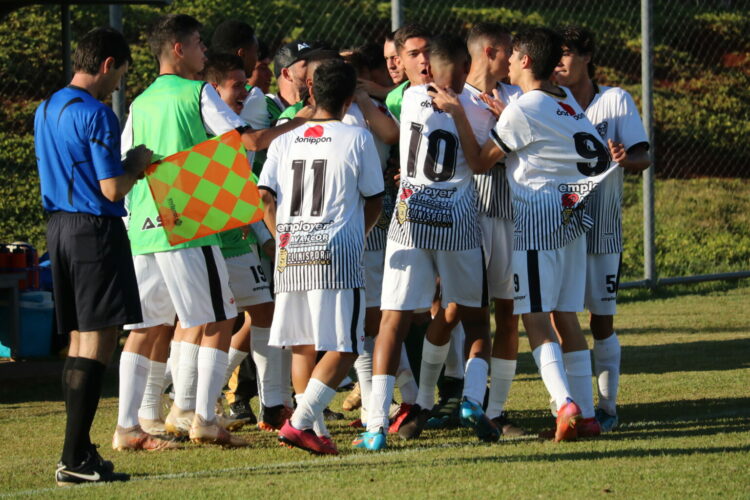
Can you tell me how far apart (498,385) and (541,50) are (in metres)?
1.81

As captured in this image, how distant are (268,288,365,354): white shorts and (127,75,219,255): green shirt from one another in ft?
2.05

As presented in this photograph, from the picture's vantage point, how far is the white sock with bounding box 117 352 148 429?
639 cm

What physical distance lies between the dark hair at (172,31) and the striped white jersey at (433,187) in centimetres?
125

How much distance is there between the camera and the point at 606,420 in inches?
268

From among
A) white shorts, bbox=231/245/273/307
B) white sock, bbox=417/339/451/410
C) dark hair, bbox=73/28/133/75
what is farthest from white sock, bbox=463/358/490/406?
dark hair, bbox=73/28/133/75

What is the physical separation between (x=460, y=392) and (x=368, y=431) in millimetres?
1246

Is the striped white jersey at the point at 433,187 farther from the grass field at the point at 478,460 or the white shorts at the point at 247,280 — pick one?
the grass field at the point at 478,460

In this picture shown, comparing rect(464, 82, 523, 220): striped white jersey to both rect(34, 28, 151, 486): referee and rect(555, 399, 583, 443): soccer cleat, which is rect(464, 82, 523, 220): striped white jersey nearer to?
rect(555, 399, 583, 443): soccer cleat

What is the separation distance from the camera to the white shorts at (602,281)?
700 centimetres

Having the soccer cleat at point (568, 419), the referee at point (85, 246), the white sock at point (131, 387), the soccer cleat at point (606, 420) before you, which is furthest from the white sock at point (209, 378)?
the soccer cleat at point (606, 420)

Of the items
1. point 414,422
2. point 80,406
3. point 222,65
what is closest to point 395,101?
point 222,65

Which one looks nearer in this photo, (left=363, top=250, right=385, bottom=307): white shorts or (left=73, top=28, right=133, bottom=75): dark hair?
(left=73, top=28, right=133, bottom=75): dark hair

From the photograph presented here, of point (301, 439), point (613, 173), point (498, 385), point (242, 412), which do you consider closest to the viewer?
point (301, 439)

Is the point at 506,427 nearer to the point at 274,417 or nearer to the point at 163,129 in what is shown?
the point at 274,417
